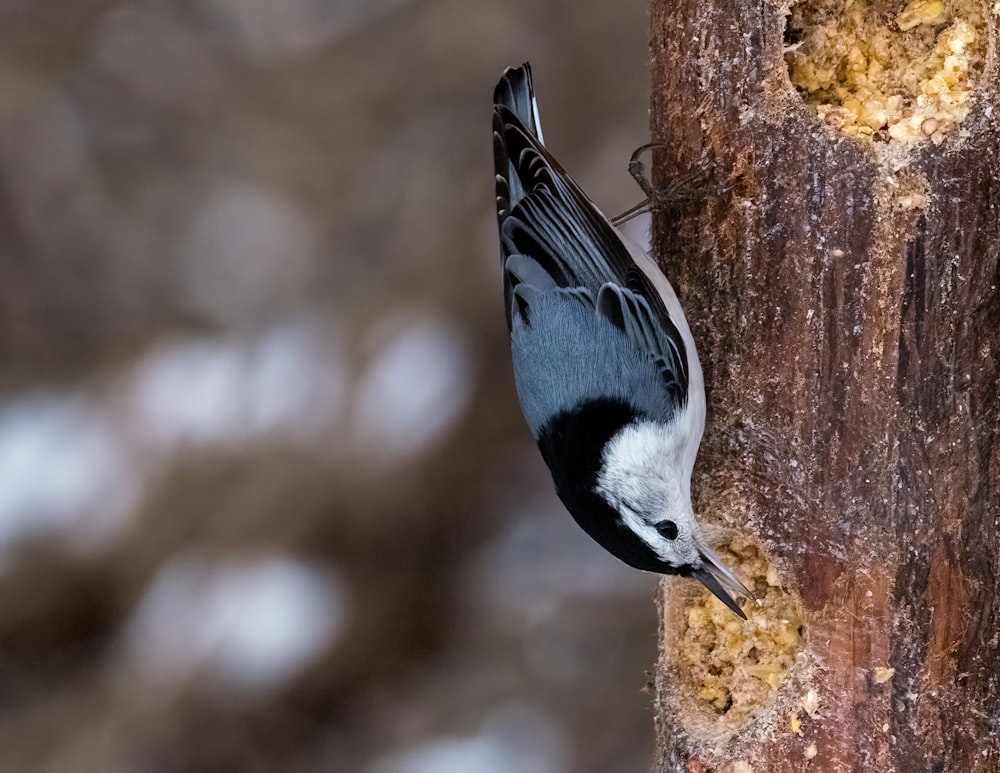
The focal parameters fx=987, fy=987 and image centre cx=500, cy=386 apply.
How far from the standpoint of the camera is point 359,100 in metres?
2.54

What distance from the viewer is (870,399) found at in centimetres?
148

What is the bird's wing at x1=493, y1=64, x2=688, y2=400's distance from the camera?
68.6 inches

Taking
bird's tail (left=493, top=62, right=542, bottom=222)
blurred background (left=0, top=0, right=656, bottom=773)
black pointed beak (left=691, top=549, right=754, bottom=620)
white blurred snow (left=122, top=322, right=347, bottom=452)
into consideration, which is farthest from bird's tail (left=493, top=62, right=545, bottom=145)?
black pointed beak (left=691, top=549, right=754, bottom=620)

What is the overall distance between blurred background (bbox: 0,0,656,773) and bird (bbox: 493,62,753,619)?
0.57 metres

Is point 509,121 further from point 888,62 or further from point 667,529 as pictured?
point 667,529

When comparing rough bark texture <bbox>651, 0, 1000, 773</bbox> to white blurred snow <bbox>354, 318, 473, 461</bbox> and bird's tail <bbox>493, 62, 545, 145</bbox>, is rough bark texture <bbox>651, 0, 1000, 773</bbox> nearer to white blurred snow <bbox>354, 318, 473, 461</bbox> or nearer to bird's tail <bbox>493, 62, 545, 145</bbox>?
bird's tail <bbox>493, 62, 545, 145</bbox>

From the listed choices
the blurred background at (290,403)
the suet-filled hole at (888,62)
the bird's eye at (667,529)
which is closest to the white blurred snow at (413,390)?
the blurred background at (290,403)

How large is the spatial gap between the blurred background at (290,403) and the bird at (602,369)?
572 millimetres

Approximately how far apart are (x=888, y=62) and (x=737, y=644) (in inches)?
38.4

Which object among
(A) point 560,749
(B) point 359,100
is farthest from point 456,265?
(A) point 560,749

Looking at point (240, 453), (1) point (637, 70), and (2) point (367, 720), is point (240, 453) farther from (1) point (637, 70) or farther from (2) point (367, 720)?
(1) point (637, 70)

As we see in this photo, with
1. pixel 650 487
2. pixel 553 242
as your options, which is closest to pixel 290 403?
pixel 553 242

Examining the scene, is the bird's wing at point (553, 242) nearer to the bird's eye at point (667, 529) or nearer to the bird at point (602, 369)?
the bird at point (602, 369)

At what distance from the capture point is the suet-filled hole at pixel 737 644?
159 centimetres
